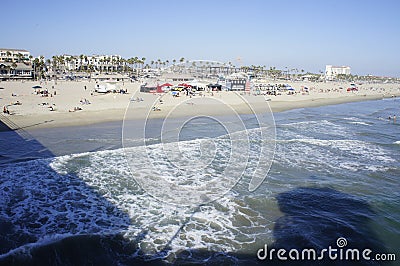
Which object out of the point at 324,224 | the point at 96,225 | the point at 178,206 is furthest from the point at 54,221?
the point at 324,224

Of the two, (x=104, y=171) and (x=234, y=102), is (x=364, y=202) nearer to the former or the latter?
(x=104, y=171)

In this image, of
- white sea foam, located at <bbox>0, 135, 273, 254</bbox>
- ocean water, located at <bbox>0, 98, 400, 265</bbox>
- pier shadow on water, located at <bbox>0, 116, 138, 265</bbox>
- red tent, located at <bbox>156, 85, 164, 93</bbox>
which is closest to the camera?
pier shadow on water, located at <bbox>0, 116, 138, 265</bbox>

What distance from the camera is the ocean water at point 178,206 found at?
6.72 meters

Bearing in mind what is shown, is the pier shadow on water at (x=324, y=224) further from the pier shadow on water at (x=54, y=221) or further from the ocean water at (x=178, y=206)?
the pier shadow on water at (x=54, y=221)

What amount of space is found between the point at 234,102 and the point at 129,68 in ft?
232

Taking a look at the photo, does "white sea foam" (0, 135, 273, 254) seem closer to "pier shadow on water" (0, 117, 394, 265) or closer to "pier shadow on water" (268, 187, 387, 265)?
"pier shadow on water" (0, 117, 394, 265)

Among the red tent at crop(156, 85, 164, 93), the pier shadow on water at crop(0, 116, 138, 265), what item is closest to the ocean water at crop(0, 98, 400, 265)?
the pier shadow on water at crop(0, 116, 138, 265)

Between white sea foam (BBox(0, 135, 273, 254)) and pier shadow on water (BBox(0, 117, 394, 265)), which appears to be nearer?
pier shadow on water (BBox(0, 117, 394, 265))

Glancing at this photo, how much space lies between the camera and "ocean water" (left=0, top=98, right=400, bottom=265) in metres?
6.72

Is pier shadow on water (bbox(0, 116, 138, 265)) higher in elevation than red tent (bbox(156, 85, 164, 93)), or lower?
lower

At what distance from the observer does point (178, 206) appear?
9.07m

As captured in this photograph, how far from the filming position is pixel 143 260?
20.7 ft

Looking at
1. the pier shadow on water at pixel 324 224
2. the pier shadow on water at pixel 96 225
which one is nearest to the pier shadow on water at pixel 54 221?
the pier shadow on water at pixel 96 225

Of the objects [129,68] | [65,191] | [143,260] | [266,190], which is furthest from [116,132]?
[129,68]
